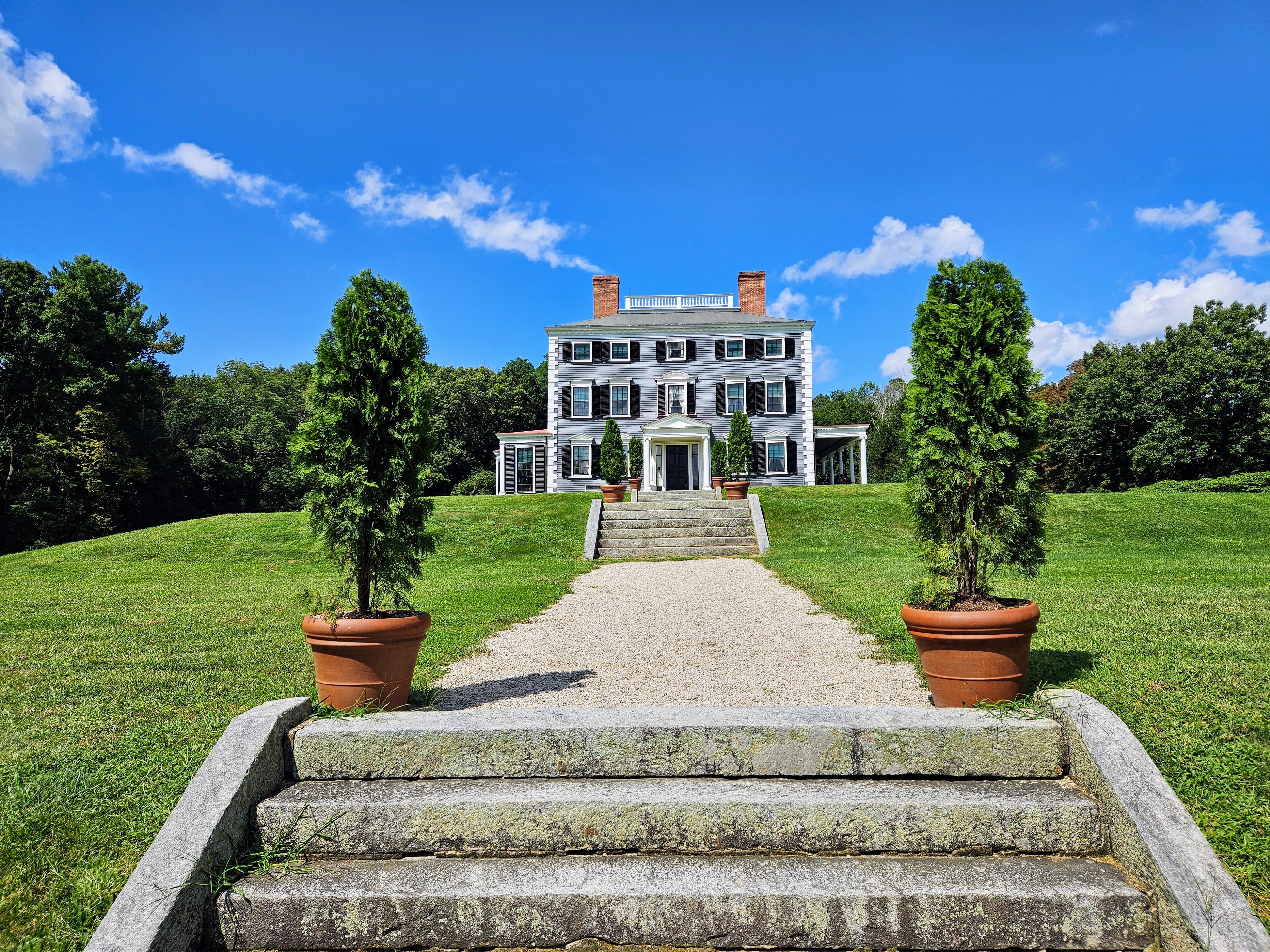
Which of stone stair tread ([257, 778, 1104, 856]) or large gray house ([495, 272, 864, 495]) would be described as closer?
stone stair tread ([257, 778, 1104, 856])

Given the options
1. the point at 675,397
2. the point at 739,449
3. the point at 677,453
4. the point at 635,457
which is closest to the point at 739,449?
the point at 739,449

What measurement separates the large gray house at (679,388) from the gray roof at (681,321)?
7 cm

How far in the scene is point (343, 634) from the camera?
3564 mm

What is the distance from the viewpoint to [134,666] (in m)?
5.52

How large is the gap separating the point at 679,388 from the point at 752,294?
6.11m

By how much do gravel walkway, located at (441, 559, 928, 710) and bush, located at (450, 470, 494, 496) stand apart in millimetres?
34049

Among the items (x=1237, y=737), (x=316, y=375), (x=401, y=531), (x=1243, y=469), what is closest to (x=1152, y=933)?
(x=1237, y=737)

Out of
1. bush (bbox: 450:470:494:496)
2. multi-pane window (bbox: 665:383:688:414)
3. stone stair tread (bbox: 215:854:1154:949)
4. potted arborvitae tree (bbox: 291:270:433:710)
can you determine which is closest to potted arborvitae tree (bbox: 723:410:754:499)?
multi-pane window (bbox: 665:383:688:414)

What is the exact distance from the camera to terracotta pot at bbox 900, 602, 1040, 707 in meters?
3.45

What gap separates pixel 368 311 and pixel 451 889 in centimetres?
296

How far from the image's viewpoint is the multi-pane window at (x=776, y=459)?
28500 mm

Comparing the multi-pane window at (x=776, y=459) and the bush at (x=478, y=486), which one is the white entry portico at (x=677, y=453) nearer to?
the multi-pane window at (x=776, y=459)

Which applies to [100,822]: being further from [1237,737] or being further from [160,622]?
[160,622]

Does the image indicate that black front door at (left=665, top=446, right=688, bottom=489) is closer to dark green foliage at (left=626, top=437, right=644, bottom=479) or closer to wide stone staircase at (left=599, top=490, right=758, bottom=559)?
dark green foliage at (left=626, top=437, right=644, bottom=479)
